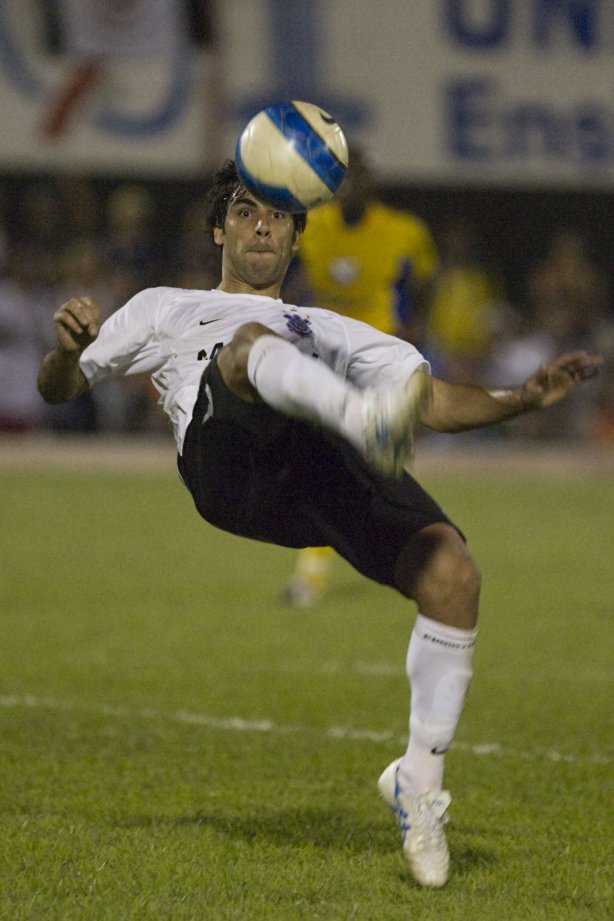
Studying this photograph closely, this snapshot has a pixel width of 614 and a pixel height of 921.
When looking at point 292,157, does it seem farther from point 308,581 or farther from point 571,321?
point 571,321

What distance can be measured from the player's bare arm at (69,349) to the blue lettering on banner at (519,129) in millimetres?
18584

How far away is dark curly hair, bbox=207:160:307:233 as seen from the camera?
551 centimetres

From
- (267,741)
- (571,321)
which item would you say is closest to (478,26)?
(571,321)

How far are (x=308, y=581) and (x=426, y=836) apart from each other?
20.7 ft

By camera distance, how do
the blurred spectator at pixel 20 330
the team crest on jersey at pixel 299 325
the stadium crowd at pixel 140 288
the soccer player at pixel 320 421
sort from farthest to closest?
the stadium crowd at pixel 140 288 < the blurred spectator at pixel 20 330 < the team crest on jersey at pixel 299 325 < the soccer player at pixel 320 421

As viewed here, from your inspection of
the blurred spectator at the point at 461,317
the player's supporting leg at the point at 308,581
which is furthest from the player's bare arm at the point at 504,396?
the blurred spectator at the point at 461,317

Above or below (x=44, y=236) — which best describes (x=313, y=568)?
below

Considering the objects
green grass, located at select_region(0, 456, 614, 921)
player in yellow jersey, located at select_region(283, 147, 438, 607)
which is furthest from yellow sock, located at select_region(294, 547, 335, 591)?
green grass, located at select_region(0, 456, 614, 921)

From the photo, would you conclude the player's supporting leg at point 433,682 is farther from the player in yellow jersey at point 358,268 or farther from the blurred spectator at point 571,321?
the blurred spectator at point 571,321

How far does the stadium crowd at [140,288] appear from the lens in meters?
19.8

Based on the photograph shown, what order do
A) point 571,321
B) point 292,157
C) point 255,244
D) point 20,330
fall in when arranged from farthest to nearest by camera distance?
1. point 571,321
2. point 20,330
3. point 255,244
4. point 292,157

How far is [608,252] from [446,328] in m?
6.24

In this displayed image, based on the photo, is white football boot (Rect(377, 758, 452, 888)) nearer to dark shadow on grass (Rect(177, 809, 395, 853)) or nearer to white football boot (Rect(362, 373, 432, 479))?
dark shadow on grass (Rect(177, 809, 395, 853))

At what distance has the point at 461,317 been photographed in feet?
70.6
